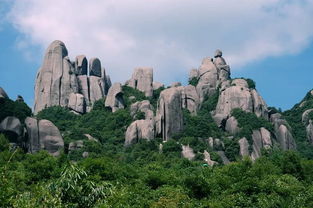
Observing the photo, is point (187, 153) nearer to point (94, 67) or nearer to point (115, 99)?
point (115, 99)

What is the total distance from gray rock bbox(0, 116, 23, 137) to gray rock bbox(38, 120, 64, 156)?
270 cm

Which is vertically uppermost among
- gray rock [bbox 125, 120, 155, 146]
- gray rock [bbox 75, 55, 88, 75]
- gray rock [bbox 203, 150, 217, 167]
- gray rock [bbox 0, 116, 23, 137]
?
gray rock [bbox 75, 55, 88, 75]

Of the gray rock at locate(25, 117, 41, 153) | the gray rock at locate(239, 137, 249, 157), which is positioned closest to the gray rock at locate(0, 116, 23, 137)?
the gray rock at locate(25, 117, 41, 153)

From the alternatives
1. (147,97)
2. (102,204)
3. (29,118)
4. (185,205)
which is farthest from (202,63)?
(102,204)

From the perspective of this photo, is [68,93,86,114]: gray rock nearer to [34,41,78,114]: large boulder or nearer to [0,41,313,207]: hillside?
[0,41,313,207]: hillside

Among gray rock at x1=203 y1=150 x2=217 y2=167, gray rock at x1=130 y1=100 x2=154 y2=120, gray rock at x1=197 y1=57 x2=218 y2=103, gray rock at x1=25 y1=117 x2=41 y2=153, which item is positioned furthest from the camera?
gray rock at x1=197 y1=57 x2=218 y2=103

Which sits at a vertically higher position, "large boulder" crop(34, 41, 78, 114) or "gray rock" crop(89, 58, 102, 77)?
"gray rock" crop(89, 58, 102, 77)

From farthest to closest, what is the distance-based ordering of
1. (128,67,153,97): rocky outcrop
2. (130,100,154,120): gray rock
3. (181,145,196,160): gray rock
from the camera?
(128,67,153,97): rocky outcrop < (130,100,154,120): gray rock < (181,145,196,160): gray rock

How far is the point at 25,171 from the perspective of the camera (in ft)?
145

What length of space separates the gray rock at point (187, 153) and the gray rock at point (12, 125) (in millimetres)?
17953

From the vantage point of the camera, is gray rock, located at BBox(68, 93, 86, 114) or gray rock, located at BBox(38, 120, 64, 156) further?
gray rock, located at BBox(68, 93, 86, 114)

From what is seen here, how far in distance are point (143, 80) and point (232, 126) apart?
800 inches

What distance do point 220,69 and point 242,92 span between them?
439 inches

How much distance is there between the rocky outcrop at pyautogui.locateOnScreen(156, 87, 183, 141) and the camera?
73.0 meters
